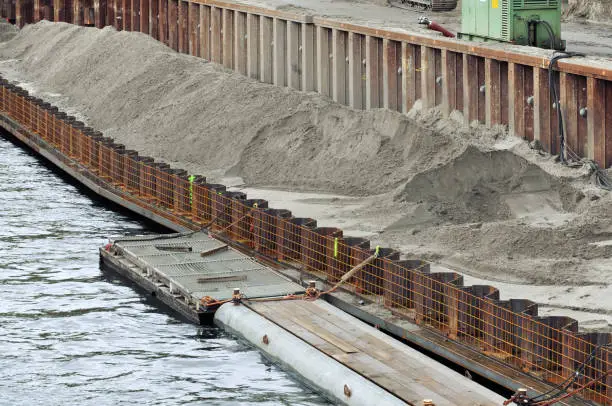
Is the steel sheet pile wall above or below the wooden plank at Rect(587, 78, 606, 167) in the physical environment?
below

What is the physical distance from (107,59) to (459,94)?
17.7m

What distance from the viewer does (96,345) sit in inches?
894

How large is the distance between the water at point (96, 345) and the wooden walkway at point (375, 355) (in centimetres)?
76

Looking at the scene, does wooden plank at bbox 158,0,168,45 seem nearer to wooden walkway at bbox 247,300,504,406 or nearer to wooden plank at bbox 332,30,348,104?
wooden plank at bbox 332,30,348,104

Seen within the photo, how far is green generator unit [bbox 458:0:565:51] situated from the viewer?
1346 inches

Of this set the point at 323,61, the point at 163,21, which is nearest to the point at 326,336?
the point at 323,61

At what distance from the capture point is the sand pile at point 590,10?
152 ft

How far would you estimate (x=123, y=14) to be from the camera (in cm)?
5422

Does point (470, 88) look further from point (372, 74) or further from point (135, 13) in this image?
point (135, 13)

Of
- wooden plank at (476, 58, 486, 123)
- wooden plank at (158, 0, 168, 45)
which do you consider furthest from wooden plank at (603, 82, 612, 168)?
wooden plank at (158, 0, 168, 45)

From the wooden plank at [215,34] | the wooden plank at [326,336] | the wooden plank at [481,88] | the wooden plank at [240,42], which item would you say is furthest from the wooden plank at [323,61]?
the wooden plank at [326,336]

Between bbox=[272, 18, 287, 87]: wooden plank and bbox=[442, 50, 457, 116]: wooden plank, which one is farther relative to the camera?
bbox=[272, 18, 287, 87]: wooden plank

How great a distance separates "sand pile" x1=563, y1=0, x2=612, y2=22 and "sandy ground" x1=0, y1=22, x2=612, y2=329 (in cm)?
1258

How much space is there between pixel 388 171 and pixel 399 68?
5645 millimetres
